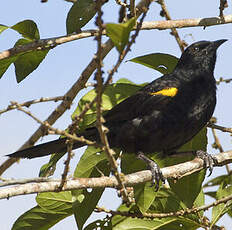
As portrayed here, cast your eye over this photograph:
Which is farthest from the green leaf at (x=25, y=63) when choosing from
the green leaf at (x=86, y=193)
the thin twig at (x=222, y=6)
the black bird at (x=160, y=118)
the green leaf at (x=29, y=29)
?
the thin twig at (x=222, y=6)

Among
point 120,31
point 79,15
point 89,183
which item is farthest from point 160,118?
point 120,31

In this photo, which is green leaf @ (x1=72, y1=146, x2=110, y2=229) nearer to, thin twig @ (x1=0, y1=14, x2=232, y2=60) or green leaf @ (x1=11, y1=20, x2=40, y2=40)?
thin twig @ (x1=0, y1=14, x2=232, y2=60)

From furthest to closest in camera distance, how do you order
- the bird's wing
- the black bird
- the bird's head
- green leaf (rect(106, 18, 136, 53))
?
the bird's head
the bird's wing
the black bird
green leaf (rect(106, 18, 136, 53))

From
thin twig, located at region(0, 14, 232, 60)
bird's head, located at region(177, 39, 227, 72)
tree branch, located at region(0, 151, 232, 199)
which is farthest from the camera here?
bird's head, located at region(177, 39, 227, 72)

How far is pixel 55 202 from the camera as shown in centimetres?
345

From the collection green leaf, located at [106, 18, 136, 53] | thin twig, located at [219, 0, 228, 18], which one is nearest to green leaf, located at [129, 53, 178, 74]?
thin twig, located at [219, 0, 228, 18]

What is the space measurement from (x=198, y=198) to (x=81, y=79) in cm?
136

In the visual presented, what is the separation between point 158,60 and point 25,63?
1.06 meters

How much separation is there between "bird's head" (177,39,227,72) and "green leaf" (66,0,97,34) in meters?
1.56

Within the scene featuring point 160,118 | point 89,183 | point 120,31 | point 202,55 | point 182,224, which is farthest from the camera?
point 202,55

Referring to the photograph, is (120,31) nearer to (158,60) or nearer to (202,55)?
(158,60)

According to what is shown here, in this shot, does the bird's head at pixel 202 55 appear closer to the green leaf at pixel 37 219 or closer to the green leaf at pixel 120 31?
the green leaf at pixel 37 219

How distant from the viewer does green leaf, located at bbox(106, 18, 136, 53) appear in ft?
6.56

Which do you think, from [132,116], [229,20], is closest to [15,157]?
[132,116]
